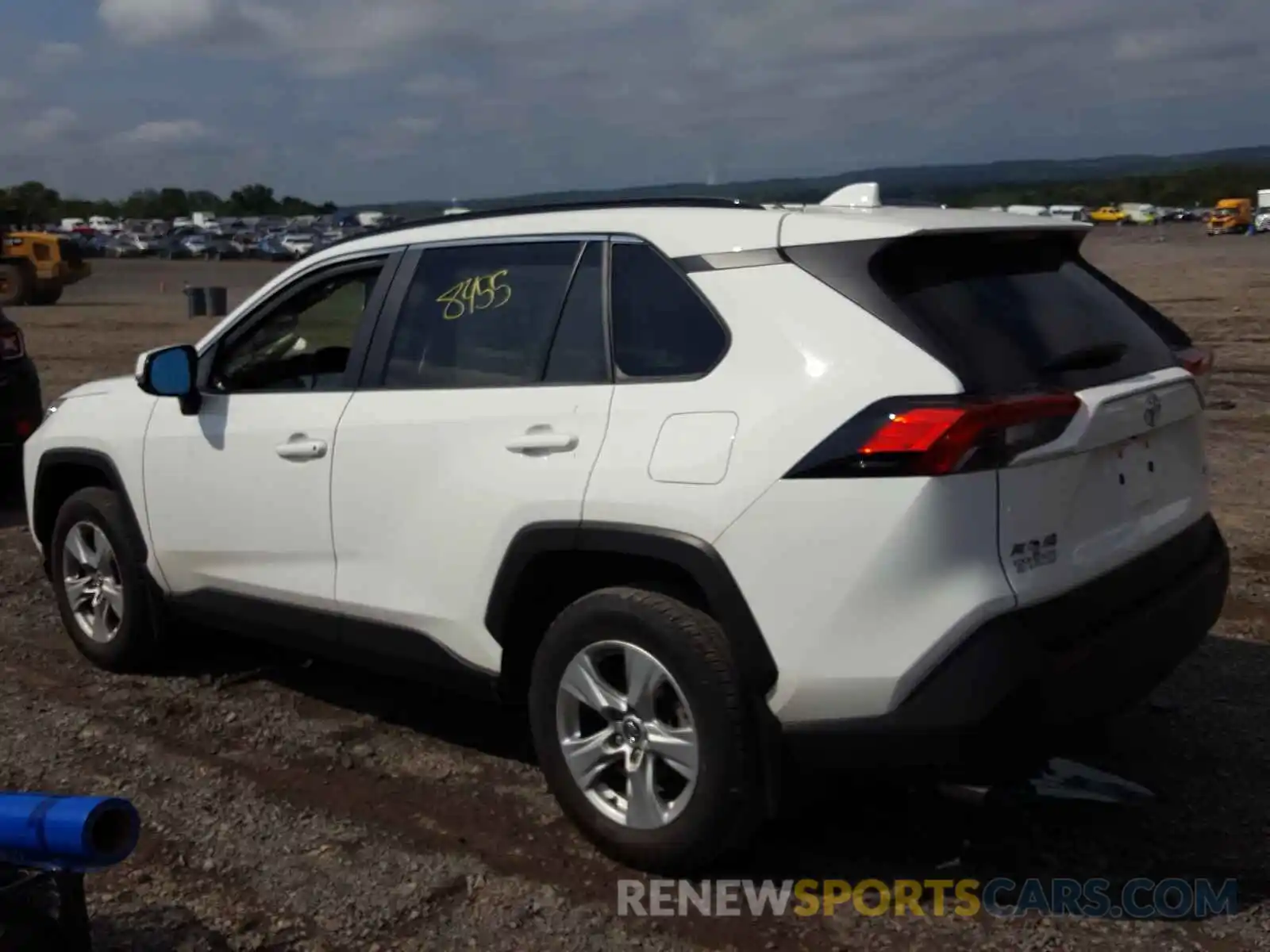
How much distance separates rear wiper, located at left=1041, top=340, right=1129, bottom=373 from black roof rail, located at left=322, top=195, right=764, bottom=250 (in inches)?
35.6

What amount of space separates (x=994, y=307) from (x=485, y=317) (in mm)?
1559

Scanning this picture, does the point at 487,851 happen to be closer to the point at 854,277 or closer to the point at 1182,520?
the point at 854,277

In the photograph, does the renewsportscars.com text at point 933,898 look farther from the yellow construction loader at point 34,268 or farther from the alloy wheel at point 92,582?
the yellow construction loader at point 34,268

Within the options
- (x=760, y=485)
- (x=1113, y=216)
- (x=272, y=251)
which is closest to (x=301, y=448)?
(x=760, y=485)

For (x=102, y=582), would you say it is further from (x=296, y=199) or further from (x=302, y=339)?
(x=296, y=199)

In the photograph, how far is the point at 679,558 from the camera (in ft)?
11.3

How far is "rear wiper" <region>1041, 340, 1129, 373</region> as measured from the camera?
3445 mm

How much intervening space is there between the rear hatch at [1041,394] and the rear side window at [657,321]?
319mm

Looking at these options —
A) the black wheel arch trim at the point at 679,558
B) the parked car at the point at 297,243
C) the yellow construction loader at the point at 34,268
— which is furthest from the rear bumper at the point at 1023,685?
Answer: the parked car at the point at 297,243

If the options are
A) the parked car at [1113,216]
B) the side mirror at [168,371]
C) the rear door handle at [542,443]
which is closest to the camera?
the rear door handle at [542,443]

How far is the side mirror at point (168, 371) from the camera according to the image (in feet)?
15.7

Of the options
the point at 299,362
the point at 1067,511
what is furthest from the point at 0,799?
the point at 1067,511

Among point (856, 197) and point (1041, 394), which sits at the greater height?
point (856, 197)

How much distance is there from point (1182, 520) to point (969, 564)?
3.77 feet
